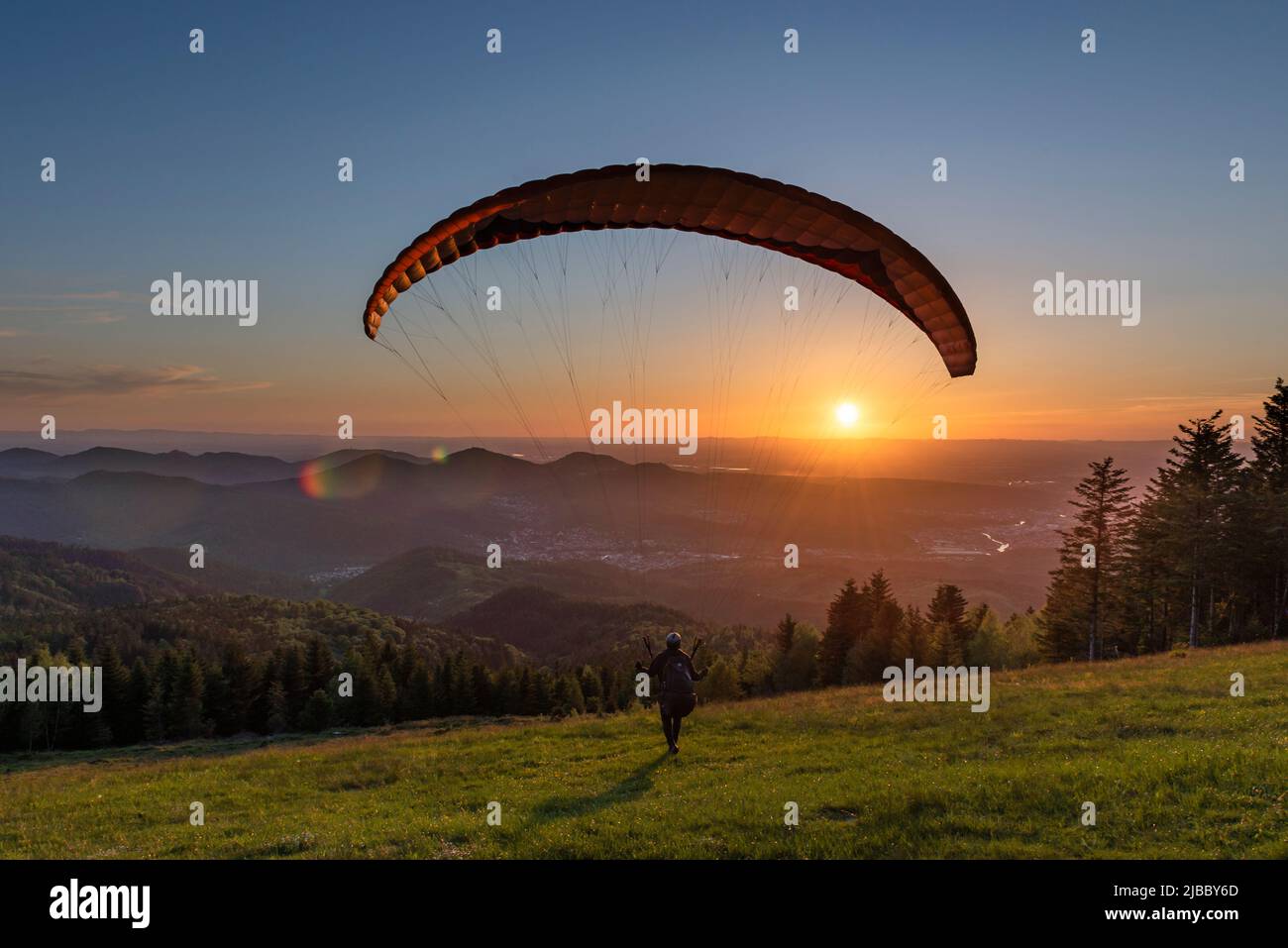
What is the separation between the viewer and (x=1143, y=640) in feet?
158

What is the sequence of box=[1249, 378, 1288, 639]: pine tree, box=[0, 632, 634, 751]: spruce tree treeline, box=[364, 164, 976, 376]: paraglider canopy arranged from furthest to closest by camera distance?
box=[0, 632, 634, 751]: spruce tree treeline < box=[1249, 378, 1288, 639]: pine tree < box=[364, 164, 976, 376]: paraglider canopy

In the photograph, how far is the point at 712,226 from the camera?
14969 mm

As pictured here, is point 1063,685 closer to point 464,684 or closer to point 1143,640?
point 1143,640

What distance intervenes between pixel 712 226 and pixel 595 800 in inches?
450

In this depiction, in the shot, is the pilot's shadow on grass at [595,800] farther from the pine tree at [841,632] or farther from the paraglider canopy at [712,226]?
the pine tree at [841,632]

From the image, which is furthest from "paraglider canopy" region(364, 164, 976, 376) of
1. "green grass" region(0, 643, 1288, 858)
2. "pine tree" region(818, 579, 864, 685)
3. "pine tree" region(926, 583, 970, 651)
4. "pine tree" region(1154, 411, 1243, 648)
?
"pine tree" region(818, 579, 864, 685)

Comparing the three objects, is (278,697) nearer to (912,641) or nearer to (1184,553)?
(912,641)

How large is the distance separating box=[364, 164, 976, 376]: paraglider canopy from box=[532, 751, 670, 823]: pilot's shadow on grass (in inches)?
394

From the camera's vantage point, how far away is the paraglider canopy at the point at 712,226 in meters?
13.2

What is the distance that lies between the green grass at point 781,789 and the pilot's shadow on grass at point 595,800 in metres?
0.07

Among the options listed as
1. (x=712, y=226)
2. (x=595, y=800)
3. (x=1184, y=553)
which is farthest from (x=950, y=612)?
(x=595, y=800)

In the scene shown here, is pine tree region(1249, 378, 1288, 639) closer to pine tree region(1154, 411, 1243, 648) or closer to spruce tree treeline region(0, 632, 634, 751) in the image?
pine tree region(1154, 411, 1243, 648)

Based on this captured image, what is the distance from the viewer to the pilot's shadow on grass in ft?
32.2

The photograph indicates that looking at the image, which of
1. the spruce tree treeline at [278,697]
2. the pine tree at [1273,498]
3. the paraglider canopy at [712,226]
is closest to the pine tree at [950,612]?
the pine tree at [1273,498]
